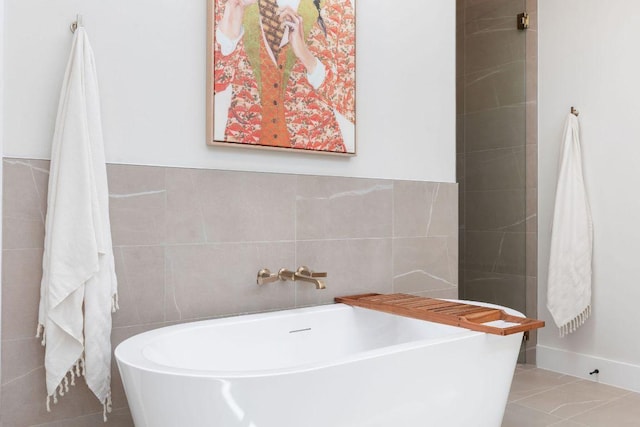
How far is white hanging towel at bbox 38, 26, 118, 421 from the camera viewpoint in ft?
5.87

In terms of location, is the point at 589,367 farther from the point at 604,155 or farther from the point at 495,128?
the point at 495,128

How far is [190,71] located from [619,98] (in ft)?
8.43

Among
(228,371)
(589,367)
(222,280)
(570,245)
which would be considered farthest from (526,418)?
(228,371)

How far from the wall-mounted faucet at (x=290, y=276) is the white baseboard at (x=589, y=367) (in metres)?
2.08

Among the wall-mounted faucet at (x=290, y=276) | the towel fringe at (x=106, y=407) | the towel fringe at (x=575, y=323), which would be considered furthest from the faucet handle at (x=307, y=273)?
the towel fringe at (x=575, y=323)

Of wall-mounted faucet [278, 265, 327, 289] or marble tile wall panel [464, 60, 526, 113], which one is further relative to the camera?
marble tile wall panel [464, 60, 526, 113]

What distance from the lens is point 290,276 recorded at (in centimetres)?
239

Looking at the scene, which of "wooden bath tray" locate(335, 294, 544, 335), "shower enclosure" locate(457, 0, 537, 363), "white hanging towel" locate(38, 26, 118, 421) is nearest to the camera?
"white hanging towel" locate(38, 26, 118, 421)

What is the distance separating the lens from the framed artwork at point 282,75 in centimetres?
225

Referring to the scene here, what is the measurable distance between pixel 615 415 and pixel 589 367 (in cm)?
63

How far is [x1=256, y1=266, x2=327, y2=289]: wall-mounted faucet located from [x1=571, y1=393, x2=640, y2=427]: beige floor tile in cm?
157

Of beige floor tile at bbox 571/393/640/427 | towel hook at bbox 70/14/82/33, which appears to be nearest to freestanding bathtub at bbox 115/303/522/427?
beige floor tile at bbox 571/393/640/427

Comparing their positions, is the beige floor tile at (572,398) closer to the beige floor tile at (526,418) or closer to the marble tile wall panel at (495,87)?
the beige floor tile at (526,418)

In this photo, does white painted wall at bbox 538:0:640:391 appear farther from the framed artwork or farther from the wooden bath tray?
the framed artwork
